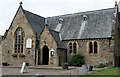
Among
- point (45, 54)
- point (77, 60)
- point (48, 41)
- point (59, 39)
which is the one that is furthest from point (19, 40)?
point (77, 60)

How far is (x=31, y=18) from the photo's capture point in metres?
34.7

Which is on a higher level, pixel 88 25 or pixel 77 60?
pixel 88 25

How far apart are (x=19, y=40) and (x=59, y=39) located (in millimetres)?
7511

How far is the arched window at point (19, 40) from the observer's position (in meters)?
33.4

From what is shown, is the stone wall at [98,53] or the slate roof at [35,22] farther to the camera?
the slate roof at [35,22]

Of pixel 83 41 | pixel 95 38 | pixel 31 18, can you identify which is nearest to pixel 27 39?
pixel 31 18

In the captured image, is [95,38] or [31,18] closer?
[95,38]

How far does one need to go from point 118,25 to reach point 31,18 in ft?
52.0

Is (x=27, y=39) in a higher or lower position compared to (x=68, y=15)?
lower

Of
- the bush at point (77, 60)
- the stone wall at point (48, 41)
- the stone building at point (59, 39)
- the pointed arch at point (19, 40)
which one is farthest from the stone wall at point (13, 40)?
the bush at point (77, 60)

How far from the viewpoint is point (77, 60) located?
29.7m

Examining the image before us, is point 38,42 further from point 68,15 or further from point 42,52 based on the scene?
point 68,15

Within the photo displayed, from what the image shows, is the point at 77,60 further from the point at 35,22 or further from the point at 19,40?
the point at 19,40

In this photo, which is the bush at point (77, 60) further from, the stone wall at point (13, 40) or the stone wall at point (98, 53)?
the stone wall at point (13, 40)
